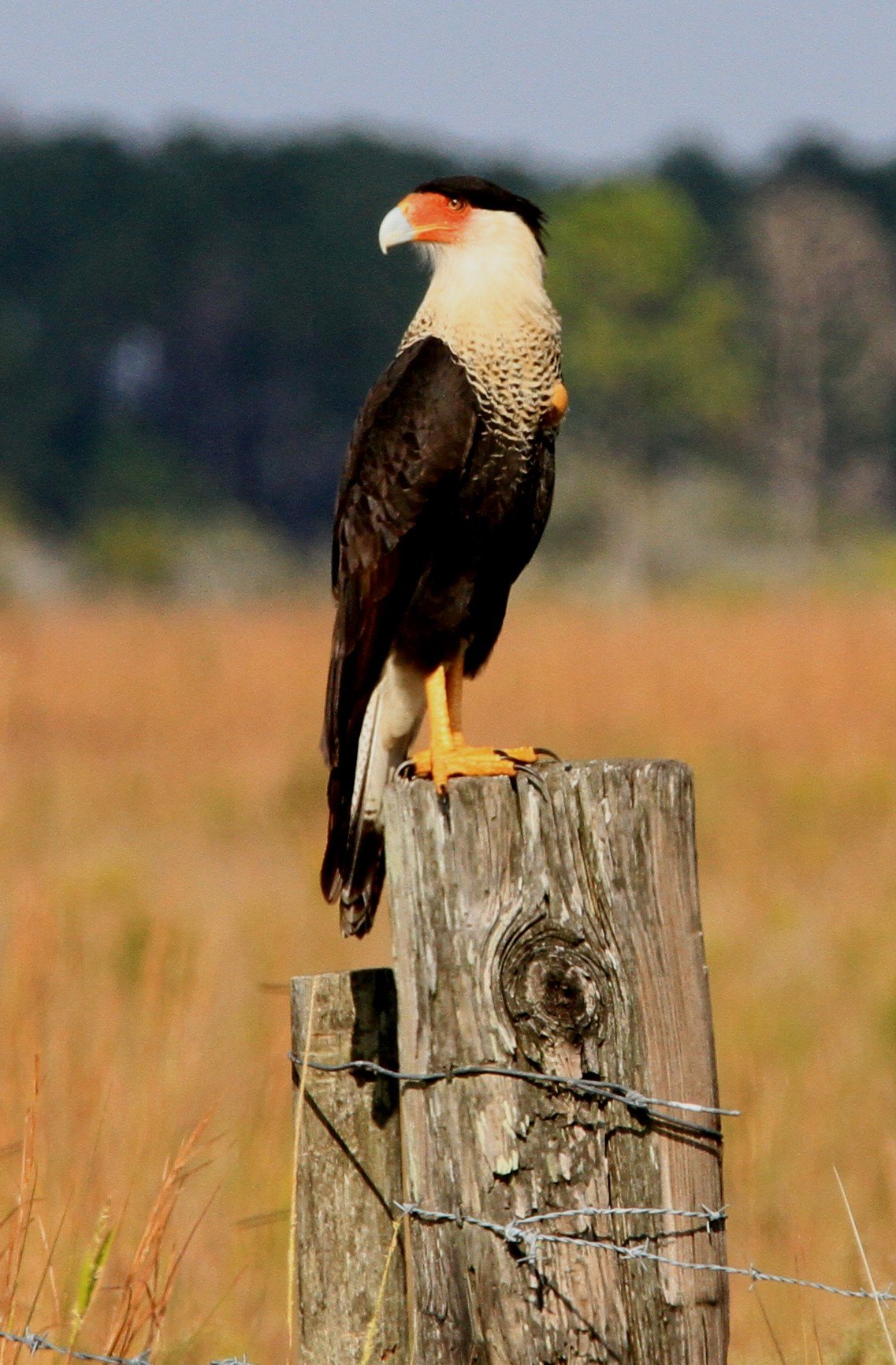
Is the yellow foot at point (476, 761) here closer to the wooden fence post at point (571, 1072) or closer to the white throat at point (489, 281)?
the wooden fence post at point (571, 1072)

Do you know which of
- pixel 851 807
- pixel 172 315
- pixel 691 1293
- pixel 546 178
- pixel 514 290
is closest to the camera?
pixel 691 1293

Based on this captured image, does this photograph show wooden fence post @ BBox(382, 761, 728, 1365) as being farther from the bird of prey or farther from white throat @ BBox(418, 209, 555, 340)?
white throat @ BBox(418, 209, 555, 340)

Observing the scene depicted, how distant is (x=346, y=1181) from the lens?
7.57 feet

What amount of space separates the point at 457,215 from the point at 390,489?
0.67 meters

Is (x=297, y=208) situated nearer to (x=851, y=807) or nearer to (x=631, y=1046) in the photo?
(x=851, y=807)

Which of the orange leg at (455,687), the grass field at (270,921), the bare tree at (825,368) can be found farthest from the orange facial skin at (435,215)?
the bare tree at (825,368)

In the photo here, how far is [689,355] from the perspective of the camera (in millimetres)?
50531

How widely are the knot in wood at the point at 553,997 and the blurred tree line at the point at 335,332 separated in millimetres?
49175

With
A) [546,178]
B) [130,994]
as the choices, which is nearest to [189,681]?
[130,994]

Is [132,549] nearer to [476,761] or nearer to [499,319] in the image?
[499,319]

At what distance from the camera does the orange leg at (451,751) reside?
9.44 feet

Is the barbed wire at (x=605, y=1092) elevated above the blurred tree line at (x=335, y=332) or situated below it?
below

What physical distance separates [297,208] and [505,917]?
65.7 meters

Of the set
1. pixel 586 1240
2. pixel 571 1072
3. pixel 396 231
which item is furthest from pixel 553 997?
pixel 396 231
